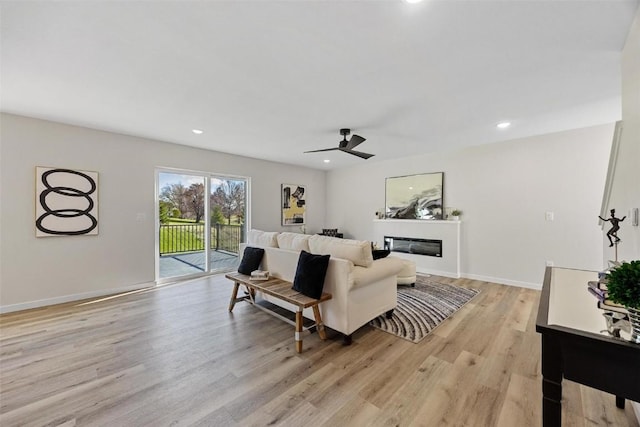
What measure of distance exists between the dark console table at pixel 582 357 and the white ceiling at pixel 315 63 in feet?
5.70

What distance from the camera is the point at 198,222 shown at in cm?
500

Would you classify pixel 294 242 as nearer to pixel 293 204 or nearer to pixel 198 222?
pixel 198 222

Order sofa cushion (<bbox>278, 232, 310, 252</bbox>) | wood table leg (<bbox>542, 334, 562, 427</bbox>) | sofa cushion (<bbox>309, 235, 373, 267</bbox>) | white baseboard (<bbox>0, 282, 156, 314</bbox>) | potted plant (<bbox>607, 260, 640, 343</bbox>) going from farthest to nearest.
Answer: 1. white baseboard (<bbox>0, 282, 156, 314</bbox>)
2. sofa cushion (<bbox>278, 232, 310, 252</bbox>)
3. sofa cushion (<bbox>309, 235, 373, 267</bbox>)
4. wood table leg (<bbox>542, 334, 562, 427</bbox>)
5. potted plant (<bbox>607, 260, 640, 343</bbox>)

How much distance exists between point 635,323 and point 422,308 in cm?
263

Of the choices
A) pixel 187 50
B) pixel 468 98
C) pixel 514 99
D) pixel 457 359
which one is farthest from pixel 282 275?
pixel 514 99

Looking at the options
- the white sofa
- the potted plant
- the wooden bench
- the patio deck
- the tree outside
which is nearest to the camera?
the potted plant

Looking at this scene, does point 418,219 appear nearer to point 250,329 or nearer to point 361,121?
point 361,121

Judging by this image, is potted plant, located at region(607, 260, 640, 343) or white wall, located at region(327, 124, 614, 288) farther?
white wall, located at region(327, 124, 614, 288)

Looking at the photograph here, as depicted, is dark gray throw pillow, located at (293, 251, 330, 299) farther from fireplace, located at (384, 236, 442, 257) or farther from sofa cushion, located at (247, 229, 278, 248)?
fireplace, located at (384, 236, 442, 257)

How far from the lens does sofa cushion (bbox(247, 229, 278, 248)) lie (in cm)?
343

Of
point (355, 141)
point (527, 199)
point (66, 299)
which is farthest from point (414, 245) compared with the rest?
point (66, 299)

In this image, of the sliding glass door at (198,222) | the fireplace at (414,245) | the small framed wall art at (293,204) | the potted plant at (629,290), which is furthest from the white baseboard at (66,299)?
the potted plant at (629,290)

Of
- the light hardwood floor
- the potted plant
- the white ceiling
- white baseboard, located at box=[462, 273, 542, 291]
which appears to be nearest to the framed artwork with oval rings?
the white ceiling

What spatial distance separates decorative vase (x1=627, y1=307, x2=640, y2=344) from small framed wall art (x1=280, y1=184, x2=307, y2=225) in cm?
586
